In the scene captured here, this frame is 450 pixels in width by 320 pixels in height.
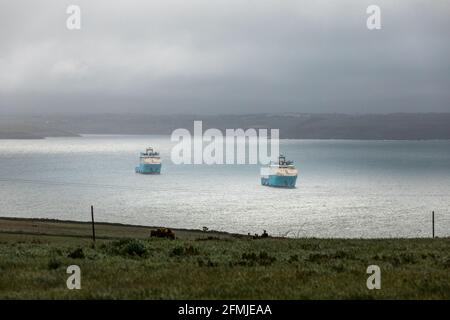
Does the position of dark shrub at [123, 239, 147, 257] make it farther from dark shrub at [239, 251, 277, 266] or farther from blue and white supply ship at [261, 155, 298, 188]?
blue and white supply ship at [261, 155, 298, 188]

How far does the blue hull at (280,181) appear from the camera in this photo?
16900 centimetres

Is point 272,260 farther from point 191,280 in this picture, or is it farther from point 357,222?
point 357,222

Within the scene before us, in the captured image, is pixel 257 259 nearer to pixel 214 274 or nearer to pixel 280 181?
pixel 214 274

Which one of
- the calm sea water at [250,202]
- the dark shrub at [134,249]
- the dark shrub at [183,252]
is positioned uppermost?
the dark shrub at [134,249]

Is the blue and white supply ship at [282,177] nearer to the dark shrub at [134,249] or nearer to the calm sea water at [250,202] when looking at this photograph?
the calm sea water at [250,202]

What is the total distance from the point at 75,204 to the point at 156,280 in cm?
11168

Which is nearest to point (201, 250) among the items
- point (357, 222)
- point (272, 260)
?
point (272, 260)

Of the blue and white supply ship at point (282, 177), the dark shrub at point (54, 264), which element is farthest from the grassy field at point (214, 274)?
the blue and white supply ship at point (282, 177)

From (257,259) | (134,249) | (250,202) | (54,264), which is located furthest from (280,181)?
(54,264)

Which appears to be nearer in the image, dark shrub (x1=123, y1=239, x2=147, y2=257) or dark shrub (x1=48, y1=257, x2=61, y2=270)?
dark shrub (x1=48, y1=257, x2=61, y2=270)

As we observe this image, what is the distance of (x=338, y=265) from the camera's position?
1566 centimetres

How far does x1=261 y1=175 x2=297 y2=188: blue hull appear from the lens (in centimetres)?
16900

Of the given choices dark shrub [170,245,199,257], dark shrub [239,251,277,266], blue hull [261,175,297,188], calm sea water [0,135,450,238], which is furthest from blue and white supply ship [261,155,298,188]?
dark shrub [239,251,277,266]
